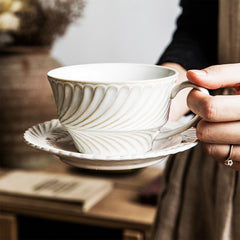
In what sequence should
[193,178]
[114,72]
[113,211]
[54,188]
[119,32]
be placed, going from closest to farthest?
1. [114,72]
2. [193,178]
3. [113,211]
4. [54,188]
5. [119,32]

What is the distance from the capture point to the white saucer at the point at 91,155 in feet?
1.32

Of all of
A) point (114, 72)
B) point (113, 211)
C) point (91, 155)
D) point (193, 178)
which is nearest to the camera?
point (91, 155)

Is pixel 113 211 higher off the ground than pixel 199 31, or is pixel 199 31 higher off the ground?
pixel 199 31

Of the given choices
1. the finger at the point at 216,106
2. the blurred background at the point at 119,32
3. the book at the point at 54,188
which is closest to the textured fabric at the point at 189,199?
the finger at the point at 216,106

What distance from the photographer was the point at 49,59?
4.89 ft

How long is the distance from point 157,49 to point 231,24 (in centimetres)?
90

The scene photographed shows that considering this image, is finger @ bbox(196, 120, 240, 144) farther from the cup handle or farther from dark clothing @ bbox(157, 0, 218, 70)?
dark clothing @ bbox(157, 0, 218, 70)

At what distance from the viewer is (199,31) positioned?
742mm

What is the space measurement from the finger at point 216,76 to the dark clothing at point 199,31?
247 mm

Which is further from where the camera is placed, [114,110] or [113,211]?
[113,211]

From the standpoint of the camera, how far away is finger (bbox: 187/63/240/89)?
426mm

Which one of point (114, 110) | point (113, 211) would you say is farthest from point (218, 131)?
point (113, 211)

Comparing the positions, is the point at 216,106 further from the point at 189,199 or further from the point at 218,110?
the point at 189,199

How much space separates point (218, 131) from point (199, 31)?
0.34 meters
